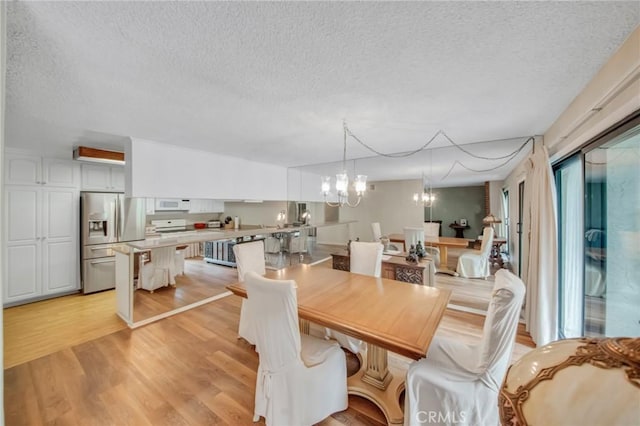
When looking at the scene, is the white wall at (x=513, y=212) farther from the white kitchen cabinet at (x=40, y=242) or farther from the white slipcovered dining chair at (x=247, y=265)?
the white kitchen cabinet at (x=40, y=242)

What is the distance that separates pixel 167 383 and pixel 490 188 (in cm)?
434

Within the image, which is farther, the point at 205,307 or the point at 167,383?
the point at 205,307

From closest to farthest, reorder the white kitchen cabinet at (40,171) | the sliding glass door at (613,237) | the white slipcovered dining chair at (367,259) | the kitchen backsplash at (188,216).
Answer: the sliding glass door at (613,237) → the white slipcovered dining chair at (367,259) → the white kitchen cabinet at (40,171) → the kitchen backsplash at (188,216)

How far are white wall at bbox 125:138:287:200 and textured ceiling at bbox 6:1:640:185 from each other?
0.55 meters

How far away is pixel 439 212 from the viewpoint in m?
3.51

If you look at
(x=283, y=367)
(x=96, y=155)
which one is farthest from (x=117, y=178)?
(x=283, y=367)

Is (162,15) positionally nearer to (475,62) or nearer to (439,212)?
(475,62)

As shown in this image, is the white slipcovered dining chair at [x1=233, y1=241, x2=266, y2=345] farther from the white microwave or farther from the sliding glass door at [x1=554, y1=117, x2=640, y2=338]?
the white microwave

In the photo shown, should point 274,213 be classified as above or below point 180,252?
above

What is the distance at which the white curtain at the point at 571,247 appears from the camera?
2186mm

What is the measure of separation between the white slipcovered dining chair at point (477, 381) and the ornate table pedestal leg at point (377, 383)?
1.31 feet

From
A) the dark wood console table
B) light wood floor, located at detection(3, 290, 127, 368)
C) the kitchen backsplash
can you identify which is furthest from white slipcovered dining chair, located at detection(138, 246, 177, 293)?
the dark wood console table

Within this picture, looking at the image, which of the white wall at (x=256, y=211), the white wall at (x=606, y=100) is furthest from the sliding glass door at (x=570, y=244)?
the white wall at (x=256, y=211)

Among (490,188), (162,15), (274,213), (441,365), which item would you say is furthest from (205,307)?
(490,188)
